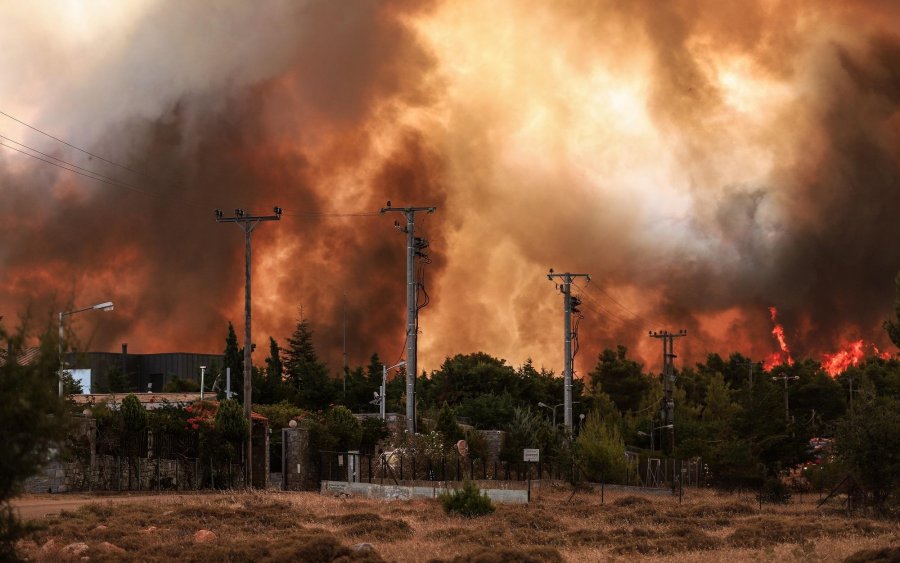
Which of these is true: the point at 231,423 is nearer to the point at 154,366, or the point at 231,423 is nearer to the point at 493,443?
the point at 493,443

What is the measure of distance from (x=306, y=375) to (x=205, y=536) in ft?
235

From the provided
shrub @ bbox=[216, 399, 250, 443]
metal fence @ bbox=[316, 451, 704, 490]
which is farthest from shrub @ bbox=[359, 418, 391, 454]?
shrub @ bbox=[216, 399, 250, 443]

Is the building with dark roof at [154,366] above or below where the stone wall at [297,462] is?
above

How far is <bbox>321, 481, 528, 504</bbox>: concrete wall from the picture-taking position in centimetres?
4616

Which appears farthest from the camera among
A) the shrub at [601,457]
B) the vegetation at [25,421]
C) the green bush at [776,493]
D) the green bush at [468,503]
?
the shrub at [601,457]

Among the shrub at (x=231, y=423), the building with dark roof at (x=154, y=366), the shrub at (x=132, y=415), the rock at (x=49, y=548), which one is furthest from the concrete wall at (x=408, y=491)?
the building with dark roof at (x=154, y=366)

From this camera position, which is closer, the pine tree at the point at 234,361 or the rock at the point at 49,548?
the rock at the point at 49,548

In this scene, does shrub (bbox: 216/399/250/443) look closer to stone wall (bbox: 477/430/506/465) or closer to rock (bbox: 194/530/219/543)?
stone wall (bbox: 477/430/506/465)

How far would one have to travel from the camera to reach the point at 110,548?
89.1 feet

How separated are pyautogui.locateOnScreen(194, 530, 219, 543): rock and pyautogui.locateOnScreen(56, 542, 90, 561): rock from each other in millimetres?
3258

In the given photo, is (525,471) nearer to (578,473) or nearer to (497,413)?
(578,473)

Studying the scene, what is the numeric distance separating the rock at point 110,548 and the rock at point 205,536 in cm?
245

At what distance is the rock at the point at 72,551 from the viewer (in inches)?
1021

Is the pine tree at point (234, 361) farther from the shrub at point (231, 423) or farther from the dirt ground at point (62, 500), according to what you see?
the dirt ground at point (62, 500)
